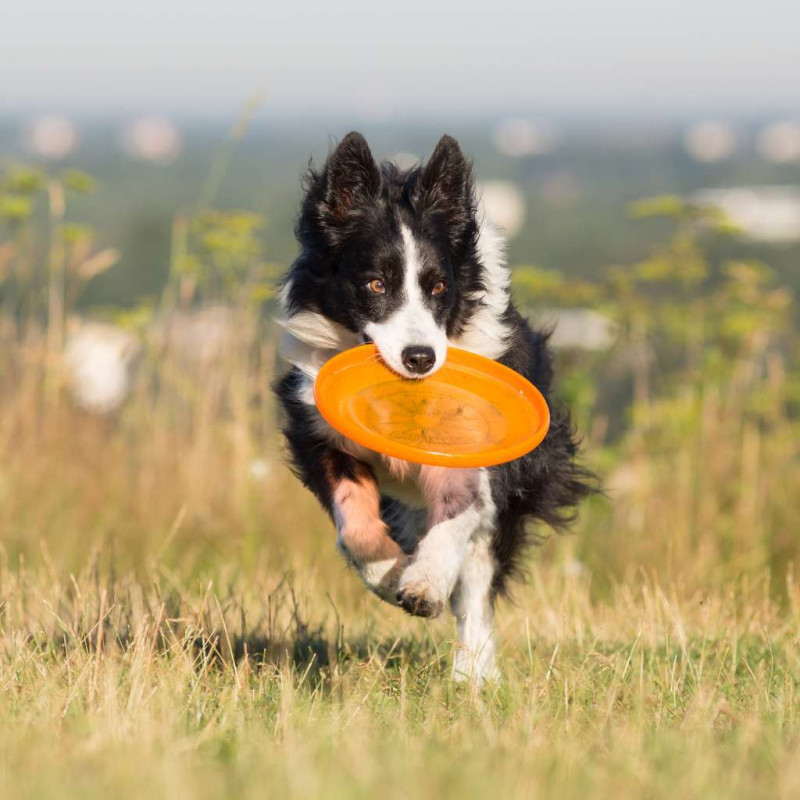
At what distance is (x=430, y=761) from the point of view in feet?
9.61

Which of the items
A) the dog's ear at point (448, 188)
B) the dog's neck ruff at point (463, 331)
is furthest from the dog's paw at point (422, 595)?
the dog's ear at point (448, 188)

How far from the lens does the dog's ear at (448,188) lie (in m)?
4.80

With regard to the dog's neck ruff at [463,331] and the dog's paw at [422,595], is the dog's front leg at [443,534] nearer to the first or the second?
the dog's paw at [422,595]

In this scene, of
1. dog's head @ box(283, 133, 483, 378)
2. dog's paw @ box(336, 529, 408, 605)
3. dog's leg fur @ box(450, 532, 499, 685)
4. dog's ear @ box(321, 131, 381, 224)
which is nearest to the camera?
dog's paw @ box(336, 529, 408, 605)

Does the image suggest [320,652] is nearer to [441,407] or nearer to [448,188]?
[441,407]

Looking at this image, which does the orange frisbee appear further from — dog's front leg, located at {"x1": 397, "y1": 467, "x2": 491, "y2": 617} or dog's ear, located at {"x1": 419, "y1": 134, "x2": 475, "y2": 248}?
dog's ear, located at {"x1": 419, "y1": 134, "x2": 475, "y2": 248}

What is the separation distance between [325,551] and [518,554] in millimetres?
2227

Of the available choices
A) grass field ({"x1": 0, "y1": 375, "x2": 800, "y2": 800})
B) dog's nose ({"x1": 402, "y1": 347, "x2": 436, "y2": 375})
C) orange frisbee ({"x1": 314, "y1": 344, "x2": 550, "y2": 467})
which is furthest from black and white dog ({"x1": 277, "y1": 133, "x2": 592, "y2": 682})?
grass field ({"x1": 0, "y1": 375, "x2": 800, "y2": 800})

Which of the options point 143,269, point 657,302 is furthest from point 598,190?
point 657,302

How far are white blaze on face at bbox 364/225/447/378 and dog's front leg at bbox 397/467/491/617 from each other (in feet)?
A: 1.57

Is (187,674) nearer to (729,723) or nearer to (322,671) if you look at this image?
(322,671)

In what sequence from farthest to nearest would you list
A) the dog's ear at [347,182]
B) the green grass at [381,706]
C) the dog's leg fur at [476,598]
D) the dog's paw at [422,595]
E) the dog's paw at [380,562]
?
the dog's leg fur at [476,598] < the dog's ear at [347,182] < the dog's paw at [380,562] < the dog's paw at [422,595] < the green grass at [381,706]

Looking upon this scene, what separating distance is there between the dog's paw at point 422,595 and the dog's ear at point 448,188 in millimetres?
1420

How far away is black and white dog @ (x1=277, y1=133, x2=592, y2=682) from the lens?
173 inches
